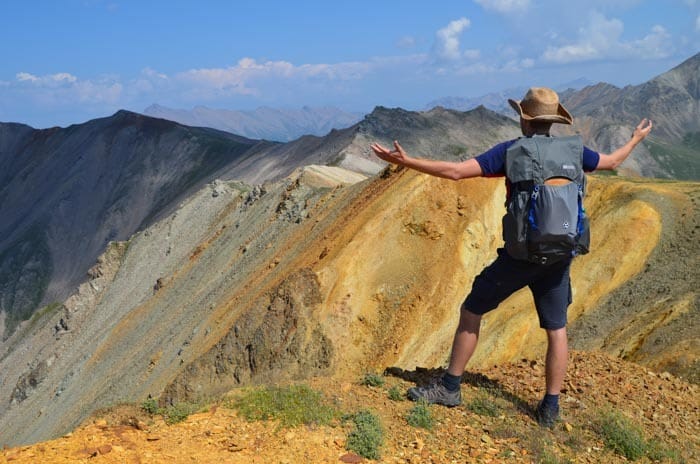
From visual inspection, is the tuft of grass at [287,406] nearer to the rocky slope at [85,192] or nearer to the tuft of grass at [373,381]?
the tuft of grass at [373,381]

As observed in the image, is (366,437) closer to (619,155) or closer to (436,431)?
(436,431)

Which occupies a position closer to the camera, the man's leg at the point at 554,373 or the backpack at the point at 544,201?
the backpack at the point at 544,201

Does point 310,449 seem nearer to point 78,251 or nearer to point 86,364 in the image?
point 86,364

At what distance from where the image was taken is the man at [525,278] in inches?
192

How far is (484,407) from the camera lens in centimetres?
554

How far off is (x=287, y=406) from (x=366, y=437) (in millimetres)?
821

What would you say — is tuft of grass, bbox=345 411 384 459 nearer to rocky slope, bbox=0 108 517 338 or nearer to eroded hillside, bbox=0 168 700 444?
eroded hillside, bbox=0 168 700 444

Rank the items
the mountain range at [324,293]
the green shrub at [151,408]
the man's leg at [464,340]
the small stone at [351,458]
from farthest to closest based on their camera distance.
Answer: the mountain range at [324,293]
the green shrub at [151,408]
the man's leg at [464,340]
the small stone at [351,458]

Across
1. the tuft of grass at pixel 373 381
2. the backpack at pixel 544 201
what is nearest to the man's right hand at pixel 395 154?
the backpack at pixel 544 201

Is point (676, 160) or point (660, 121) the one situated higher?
point (660, 121)

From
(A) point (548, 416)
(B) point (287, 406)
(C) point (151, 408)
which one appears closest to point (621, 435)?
(A) point (548, 416)

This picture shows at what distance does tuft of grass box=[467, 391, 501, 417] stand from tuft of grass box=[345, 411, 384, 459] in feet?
3.25

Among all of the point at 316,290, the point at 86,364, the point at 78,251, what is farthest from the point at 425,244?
the point at 78,251

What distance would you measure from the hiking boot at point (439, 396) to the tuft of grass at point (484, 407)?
132mm
